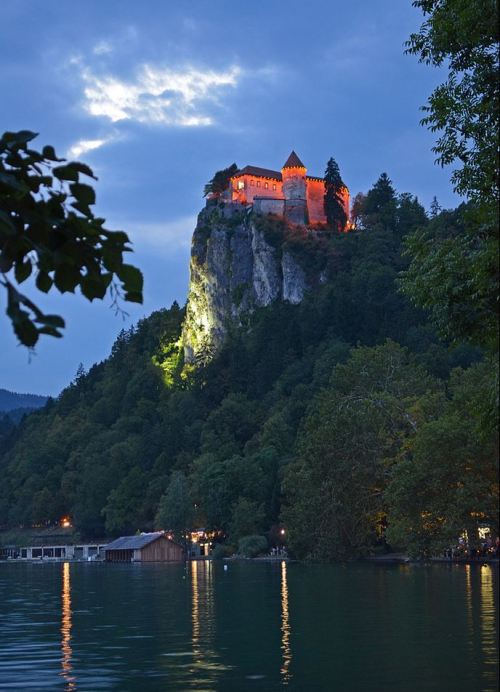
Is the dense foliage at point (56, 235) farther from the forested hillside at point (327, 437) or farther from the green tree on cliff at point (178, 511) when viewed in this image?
the green tree on cliff at point (178, 511)

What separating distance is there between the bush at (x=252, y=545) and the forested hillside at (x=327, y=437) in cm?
473

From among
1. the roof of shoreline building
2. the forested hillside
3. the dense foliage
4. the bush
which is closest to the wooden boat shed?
the roof of shoreline building

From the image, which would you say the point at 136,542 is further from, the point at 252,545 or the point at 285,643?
the point at 285,643

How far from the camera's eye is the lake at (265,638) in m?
23.0

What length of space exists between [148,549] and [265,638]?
343 ft

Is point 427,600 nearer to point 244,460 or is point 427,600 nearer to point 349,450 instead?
point 349,450

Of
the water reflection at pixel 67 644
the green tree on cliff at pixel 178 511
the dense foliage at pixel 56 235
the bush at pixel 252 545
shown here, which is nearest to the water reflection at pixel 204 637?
the water reflection at pixel 67 644

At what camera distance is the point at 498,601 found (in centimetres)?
4138

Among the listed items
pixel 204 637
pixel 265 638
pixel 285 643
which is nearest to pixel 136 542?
pixel 204 637

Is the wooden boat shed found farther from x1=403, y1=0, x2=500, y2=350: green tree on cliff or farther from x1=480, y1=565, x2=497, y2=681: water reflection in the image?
x1=403, y1=0, x2=500, y2=350: green tree on cliff

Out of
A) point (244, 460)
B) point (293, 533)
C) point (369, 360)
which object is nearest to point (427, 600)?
point (293, 533)

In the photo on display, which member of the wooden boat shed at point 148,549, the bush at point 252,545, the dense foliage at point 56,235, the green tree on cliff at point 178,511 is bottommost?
the wooden boat shed at point 148,549

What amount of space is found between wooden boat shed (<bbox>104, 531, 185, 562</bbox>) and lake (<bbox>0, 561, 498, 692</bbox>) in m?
75.8

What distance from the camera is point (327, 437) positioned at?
8800cm
